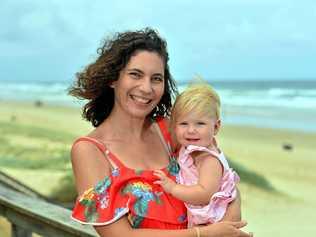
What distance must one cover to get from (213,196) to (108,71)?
606 millimetres

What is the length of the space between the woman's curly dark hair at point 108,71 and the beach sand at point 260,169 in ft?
5.64

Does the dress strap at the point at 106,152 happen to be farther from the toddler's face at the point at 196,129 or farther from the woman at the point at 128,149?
the toddler's face at the point at 196,129

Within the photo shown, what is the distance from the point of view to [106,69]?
229 cm

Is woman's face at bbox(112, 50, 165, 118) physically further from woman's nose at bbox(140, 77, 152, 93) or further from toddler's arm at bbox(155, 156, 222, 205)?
toddler's arm at bbox(155, 156, 222, 205)

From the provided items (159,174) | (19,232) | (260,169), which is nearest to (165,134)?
(159,174)

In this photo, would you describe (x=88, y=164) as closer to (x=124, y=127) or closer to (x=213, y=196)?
(x=124, y=127)

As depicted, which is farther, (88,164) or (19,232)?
(19,232)

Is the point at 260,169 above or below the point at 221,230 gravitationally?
below

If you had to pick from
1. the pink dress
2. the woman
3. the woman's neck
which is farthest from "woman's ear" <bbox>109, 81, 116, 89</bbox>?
the pink dress

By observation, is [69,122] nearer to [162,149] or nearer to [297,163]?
[297,163]

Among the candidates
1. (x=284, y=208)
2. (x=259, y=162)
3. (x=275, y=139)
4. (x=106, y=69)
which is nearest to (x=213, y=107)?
(x=106, y=69)

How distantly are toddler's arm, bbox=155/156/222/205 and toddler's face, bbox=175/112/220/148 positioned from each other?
0.28 ft

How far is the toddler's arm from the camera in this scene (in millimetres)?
2178

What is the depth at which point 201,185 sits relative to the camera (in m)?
2.21
